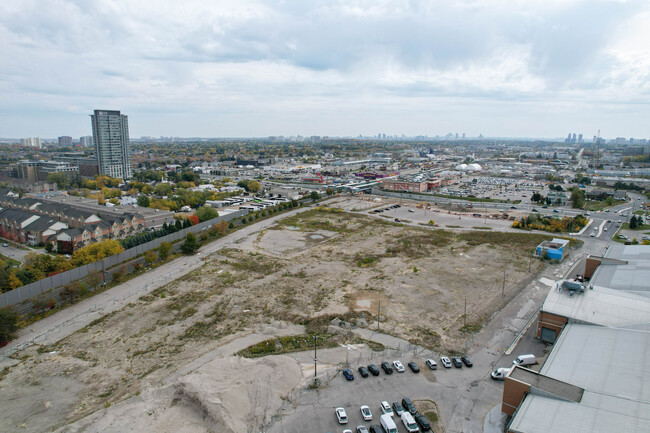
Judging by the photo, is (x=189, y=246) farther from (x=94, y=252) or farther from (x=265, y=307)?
(x=265, y=307)

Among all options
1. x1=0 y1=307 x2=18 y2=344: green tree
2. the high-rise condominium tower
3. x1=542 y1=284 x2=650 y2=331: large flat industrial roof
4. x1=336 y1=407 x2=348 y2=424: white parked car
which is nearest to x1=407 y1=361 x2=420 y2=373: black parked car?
x1=336 y1=407 x2=348 y2=424: white parked car

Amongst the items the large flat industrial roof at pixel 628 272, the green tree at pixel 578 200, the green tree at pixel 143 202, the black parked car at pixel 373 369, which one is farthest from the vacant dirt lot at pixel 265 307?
the green tree at pixel 578 200

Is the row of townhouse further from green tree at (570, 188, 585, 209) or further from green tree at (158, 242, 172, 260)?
green tree at (570, 188, 585, 209)

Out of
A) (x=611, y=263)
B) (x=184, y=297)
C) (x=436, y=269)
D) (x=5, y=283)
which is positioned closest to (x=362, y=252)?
(x=436, y=269)

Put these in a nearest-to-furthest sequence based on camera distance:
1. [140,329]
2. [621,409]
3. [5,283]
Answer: [621,409] < [140,329] < [5,283]

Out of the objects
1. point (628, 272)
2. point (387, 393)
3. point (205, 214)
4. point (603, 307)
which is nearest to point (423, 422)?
point (387, 393)

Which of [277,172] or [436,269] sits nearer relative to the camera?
[436,269]

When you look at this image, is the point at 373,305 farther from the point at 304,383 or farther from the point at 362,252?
the point at 362,252

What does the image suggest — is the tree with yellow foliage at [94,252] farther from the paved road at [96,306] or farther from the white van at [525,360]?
the white van at [525,360]
